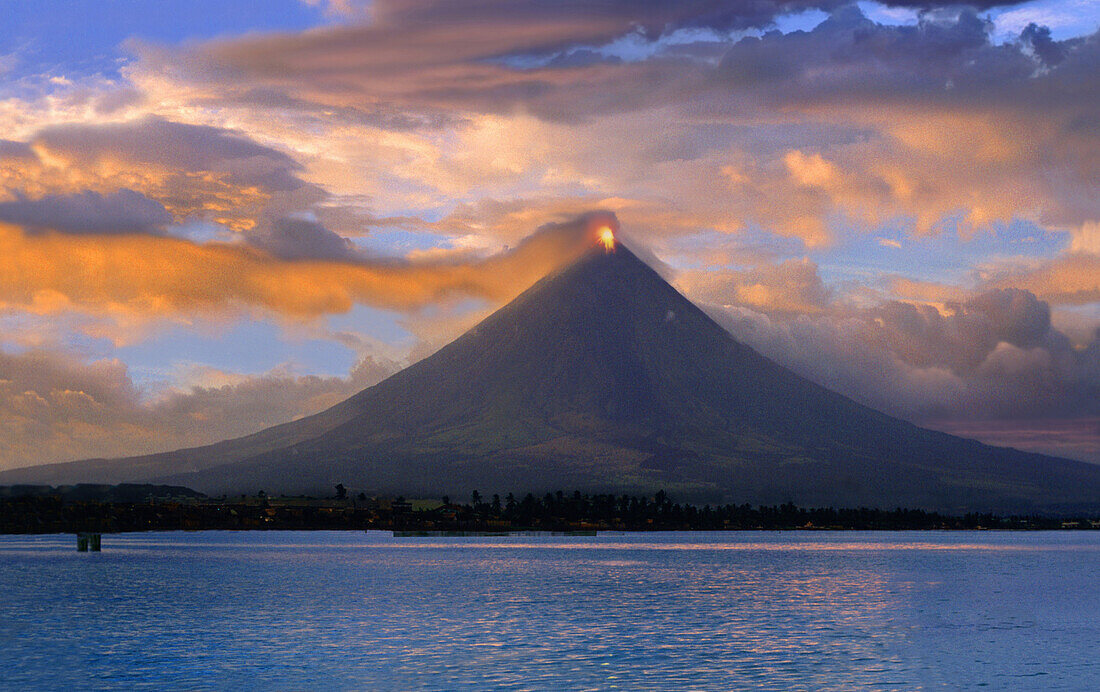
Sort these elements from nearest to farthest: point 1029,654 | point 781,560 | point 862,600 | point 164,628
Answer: point 1029,654, point 164,628, point 862,600, point 781,560

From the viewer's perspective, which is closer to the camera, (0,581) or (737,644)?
(737,644)

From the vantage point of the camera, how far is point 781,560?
639ft

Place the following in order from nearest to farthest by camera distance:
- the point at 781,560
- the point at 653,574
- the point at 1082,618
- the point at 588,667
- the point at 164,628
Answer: the point at 588,667 < the point at 164,628 < the point at 1082,618 < the point at 653,574 < the point at 781,560

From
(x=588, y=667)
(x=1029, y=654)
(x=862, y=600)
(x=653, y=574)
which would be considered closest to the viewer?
(x=588, y=667)

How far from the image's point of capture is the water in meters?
58.7

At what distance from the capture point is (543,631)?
77.9 metres

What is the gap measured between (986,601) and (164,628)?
7130 cm

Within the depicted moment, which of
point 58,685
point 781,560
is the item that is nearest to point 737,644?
point 58,685

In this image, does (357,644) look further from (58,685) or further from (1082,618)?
(1082,618)

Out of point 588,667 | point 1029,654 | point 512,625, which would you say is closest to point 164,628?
point 512,625

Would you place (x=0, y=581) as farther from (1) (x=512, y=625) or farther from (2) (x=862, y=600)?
(2) (x=862, y=600)

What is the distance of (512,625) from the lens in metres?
81.8

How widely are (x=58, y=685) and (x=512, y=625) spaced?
32880 mm

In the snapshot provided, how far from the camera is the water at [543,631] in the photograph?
193 feet
